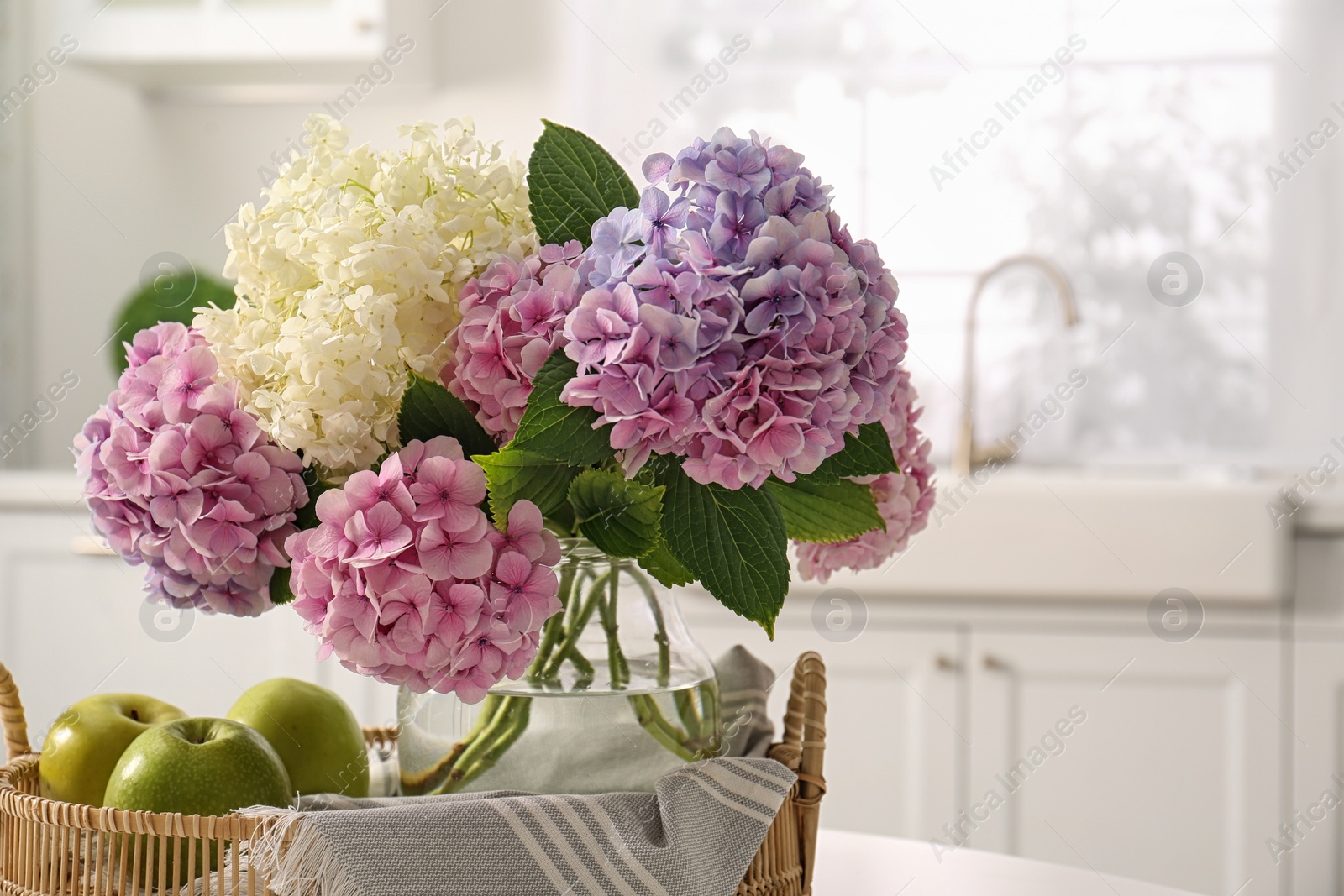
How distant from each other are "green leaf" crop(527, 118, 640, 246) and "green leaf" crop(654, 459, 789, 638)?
13 centimetres

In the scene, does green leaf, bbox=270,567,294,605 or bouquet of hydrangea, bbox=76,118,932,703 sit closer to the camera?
bouquet of hydrangea, bbox=76,118,932,703

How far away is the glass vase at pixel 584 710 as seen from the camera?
65cm

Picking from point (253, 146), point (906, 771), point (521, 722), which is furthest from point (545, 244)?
point (253, 146)

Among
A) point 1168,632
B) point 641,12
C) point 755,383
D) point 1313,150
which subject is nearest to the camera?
point 755,383

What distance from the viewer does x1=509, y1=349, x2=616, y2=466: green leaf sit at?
21.5 inches

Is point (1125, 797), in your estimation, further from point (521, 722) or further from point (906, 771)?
point (521, 722)

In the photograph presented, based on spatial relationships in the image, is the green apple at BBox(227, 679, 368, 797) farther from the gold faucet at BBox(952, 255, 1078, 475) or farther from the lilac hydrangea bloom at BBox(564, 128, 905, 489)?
the gold faucet at BBox(952, 255, 1078, 475)

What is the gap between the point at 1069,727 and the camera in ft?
6.16

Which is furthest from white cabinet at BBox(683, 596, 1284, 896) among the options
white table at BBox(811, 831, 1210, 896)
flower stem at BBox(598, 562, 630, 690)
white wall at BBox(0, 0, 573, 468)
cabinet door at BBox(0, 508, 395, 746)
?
white wall at BBox(0, 0, 573, 468)

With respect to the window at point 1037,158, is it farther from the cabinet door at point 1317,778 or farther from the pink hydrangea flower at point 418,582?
the pink hydrangea flower at point 418,582

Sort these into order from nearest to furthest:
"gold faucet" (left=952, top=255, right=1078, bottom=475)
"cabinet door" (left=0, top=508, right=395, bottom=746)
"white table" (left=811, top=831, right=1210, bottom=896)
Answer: "white table" (left=811, top=831, right=1210, bottom=896)
"cabinet door" (left=0, top=508, right=395, bottom=746)
"gold faucet" (left=952, top=255, right=1078, bottom=475)

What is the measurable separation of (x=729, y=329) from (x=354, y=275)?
19cm

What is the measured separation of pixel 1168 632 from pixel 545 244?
5.06ft

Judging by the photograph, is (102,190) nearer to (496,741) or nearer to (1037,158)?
(1037,158)
